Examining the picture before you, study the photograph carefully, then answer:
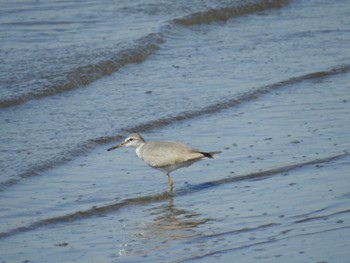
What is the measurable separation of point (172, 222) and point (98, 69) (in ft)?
17.4

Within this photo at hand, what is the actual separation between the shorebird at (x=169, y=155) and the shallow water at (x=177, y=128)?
0.22 m

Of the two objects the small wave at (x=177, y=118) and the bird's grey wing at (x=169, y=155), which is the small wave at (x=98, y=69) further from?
the bird's grey wing at (x=169, y=155)

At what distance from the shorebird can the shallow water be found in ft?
0.71

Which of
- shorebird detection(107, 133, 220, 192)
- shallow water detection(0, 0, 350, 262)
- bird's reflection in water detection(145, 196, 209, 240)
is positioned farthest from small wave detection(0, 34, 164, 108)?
bird's reflection in water detection(145, 196, 209, 240)

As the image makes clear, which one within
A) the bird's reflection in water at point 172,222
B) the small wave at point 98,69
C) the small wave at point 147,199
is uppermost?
the small wave at point 98,69

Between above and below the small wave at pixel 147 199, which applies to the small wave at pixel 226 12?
above

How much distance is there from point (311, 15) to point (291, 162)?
7.65 m

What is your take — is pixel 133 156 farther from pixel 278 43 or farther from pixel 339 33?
pixel 339 33

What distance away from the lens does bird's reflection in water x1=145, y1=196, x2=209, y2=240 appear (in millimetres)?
7203

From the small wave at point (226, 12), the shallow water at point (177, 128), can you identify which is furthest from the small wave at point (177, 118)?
the small wave at point (226, 12)

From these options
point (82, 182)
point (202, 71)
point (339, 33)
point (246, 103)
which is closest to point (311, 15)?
point (339, 33)

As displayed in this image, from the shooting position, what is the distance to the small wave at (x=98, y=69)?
37.1 feet

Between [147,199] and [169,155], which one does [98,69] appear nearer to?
[169,155]

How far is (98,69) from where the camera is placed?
40.9 feet
